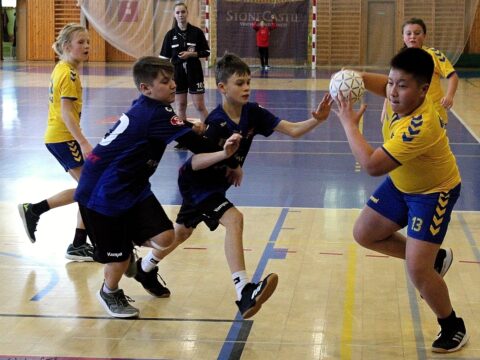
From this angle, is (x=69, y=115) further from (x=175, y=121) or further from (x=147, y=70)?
(x=175, y=121)

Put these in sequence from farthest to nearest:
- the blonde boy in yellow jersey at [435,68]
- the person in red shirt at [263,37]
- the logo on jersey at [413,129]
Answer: the person in red shirt at [263,37]
the blonde boy in yellow jersey at [435,68]
the logo on jersey at [413,129]

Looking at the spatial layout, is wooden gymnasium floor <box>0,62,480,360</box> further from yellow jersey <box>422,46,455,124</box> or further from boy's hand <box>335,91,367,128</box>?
boy's hand <box>335,91,367,128</box>

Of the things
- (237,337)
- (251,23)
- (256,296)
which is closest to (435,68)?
(256,296)

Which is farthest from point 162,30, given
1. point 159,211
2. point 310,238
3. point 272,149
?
point 159,211

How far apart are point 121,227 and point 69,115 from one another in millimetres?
1477

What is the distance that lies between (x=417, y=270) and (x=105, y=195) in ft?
5.50

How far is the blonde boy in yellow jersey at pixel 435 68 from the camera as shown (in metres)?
6.57

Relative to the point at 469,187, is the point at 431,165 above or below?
above

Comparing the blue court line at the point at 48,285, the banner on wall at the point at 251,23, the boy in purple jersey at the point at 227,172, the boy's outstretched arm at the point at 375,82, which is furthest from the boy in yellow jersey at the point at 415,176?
the banner on wall at the point at 251,23

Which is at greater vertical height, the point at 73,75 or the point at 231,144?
the point at 73,75

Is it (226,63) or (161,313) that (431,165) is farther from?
(161,313)

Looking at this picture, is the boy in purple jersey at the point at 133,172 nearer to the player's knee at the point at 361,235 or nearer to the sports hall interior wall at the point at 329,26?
the player's knee at the point at 361,235

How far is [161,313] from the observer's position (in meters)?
4.75

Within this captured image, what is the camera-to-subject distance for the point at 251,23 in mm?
26281
